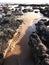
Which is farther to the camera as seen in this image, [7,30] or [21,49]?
[7,30]

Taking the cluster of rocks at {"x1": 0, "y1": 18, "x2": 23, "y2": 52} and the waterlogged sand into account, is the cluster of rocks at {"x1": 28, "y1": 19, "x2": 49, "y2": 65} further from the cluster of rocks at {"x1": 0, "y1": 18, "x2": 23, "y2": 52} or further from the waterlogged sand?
the cluster of rocks at {"x1": 0, "y1": 18, "x2": 23, "y2": 52}

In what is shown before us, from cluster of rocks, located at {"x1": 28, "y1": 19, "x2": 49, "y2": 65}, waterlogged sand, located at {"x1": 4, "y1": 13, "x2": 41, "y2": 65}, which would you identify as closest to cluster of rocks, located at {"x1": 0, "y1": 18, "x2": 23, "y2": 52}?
waterlogged sand, located at {"x1": 4, "y1": 13, "x2": 41, "y2": 65}

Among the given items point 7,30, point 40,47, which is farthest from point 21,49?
point 7,30

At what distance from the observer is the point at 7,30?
29734 millimetres

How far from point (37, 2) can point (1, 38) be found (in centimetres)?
2889

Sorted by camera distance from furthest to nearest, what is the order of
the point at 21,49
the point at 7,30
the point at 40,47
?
the point at 7,30 → the point at 21,49 → the point at 40,47

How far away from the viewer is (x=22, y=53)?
24.9 metres

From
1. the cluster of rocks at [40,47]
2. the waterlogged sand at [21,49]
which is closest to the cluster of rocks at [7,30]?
the waterlogged sand at [21,49]

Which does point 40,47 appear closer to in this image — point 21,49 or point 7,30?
point 21,49

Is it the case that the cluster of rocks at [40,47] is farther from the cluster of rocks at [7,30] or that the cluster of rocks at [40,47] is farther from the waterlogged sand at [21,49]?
the cluster of rocks at [7,30]

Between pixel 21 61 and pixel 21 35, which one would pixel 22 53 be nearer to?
pixel 21 61

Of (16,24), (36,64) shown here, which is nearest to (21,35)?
(16,24)

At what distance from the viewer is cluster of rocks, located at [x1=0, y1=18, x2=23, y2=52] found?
25908mm

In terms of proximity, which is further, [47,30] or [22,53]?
[47,30]
